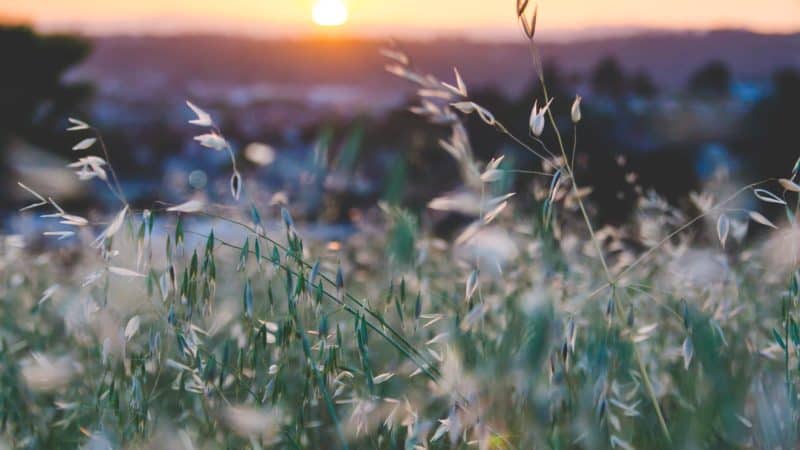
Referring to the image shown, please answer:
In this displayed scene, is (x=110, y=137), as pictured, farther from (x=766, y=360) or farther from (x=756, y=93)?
(x=766, y=360)

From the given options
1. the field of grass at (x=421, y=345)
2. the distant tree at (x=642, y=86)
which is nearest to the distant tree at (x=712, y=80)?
the distant tree at (x=642, y=86)

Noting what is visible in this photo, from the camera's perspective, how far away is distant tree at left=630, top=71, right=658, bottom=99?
1032 centimetres

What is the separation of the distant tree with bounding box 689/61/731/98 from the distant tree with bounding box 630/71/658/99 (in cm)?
47

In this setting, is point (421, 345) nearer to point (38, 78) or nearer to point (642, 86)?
point (642, 86)

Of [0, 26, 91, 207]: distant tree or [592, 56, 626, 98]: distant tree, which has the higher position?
[592, 56, 626, 98]: distant tree

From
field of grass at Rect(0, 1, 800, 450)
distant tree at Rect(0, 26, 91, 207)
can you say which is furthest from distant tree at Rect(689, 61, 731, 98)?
distant tree at Rect(0, 26, 91, 207)

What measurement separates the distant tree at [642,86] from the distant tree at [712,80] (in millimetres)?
468

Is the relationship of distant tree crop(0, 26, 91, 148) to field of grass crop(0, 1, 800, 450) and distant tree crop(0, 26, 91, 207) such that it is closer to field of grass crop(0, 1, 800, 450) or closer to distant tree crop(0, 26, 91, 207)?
distant tree crop(0, 26, 91, 207)

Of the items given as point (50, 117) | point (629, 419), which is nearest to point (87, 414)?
point (629, 419)

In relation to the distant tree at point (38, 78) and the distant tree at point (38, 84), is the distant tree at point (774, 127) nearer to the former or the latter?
the distant tree at point (38, 84)

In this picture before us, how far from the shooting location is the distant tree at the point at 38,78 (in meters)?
14.9

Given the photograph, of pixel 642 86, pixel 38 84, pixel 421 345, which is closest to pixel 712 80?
pixel 642 86

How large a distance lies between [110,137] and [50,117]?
92.0 inches

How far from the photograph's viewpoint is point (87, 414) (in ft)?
6.86
